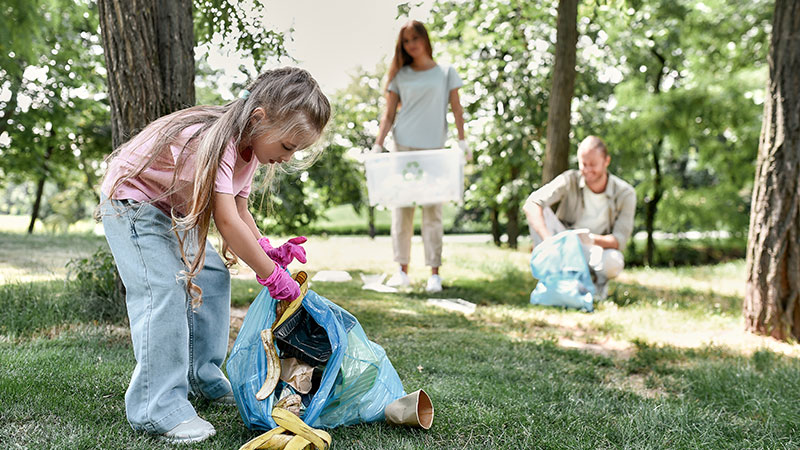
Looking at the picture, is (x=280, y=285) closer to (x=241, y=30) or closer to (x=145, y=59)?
(x=145, y=59)

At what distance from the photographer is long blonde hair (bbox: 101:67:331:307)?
169 centimetres

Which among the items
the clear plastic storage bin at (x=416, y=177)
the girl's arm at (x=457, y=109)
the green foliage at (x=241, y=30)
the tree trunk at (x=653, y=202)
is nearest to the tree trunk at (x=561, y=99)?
the girl's arm at (x=457, y=109)

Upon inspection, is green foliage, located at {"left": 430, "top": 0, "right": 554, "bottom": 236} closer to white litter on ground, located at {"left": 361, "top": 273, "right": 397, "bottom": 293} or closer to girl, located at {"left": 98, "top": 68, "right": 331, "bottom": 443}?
white litter on ground, located at {"left": 361, "top": 273, "right": 397, "bottom": 293}

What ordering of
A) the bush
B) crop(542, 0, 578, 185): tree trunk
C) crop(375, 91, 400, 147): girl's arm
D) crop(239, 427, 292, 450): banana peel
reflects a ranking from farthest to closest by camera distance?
1. crop(542, 0, 578, 185): tree trunk
2. crop(375, 91, 400, 147): girl's arm
3. the bush
4. crop(239, 427, 292, 450): banana peel

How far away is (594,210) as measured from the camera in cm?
459

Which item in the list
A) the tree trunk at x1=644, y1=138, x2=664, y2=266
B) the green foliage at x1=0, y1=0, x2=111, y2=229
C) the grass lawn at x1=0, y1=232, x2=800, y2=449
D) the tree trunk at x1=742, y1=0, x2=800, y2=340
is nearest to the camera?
the grass lawn at x1=0, y1=232, x2=800, y2=449

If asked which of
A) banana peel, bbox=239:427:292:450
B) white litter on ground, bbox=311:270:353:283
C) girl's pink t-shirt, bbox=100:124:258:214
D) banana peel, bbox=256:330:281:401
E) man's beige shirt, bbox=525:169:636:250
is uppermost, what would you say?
girl's pink t-shirt, bbox=100:124:258:214

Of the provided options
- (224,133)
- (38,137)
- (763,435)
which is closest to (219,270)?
(224,133)

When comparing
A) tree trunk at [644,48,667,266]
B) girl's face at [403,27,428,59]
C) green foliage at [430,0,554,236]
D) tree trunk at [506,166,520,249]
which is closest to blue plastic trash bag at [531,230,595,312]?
girl's face at [403,27,428,59]

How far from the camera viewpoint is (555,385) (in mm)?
2359

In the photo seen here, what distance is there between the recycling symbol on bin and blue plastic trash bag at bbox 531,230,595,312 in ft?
3.24

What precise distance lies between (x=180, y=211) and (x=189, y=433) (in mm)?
623

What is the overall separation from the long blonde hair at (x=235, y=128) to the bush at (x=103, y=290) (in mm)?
1393

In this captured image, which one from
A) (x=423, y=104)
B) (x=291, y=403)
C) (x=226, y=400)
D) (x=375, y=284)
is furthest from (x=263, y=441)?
(x=423, y=104)
